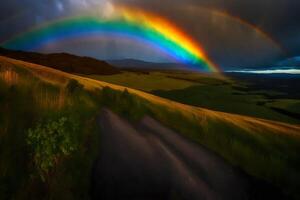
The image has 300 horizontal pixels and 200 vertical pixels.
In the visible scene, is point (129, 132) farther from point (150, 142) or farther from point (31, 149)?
point (31, 149)

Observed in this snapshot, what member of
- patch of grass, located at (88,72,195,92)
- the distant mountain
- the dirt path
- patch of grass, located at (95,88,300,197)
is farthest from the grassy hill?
the distant mountain

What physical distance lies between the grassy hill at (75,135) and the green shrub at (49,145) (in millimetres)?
30

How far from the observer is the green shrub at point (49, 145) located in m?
8.03

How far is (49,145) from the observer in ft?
27.2

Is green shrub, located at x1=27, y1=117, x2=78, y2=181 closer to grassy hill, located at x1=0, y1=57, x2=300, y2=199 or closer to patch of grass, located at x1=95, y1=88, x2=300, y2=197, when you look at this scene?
grassy hill, located at x1=0, y1=57, x2=300, y2=199

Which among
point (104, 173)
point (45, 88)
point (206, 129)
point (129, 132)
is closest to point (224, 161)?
point (206, 129)

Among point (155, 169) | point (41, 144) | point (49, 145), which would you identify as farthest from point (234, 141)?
point (41, 144)

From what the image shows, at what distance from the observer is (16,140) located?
845 cm

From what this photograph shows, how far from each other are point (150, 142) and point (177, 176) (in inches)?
74.4

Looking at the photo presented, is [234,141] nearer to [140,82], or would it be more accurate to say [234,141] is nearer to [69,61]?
[140,82]

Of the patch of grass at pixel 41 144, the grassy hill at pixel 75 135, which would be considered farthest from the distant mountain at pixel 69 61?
the patch of grass at pixel 41 144

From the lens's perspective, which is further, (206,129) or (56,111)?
(206,129)

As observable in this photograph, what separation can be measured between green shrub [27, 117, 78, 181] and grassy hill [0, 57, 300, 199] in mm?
30

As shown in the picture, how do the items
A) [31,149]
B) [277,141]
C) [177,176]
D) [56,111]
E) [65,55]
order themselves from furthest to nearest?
[65,55], [277,141], [56,111], [177,176], [31,149]
